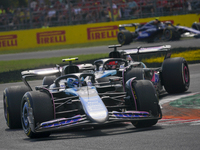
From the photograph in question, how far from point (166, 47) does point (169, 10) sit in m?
17.8

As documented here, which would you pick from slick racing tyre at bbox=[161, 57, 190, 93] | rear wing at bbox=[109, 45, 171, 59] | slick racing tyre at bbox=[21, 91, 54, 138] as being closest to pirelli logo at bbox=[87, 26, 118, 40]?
rear wing at bbox=[109, 45, 171, 59]

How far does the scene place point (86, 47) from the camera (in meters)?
24.4

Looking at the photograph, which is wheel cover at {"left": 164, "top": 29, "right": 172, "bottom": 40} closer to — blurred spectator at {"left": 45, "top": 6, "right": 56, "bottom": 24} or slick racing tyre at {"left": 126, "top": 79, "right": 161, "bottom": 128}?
blurred spectator at {"left": 45, "top": 6, "right": 56, "bottom": 24}

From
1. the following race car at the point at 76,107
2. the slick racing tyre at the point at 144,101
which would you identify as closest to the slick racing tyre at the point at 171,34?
the following race car at the point at 76,107

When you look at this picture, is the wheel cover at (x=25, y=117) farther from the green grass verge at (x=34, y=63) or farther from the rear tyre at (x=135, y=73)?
the green grass verge at (x=34, y=63)

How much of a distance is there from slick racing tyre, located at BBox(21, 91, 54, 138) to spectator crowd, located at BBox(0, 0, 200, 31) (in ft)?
64.5

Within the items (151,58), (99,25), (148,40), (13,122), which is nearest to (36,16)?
(99,25)

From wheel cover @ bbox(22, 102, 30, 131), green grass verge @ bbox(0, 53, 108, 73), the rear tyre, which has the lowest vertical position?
green grass verge @ bbox(0, 53, 108, 73)

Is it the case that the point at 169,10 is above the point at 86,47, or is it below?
above

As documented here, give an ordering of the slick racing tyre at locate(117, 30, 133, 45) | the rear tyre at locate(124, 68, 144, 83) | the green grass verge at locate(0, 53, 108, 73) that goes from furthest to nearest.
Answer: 1. the slick racing tyre at locate(117, 30, 133, 45)
2. the green grass verge at locate(0, 53, 108, 73)
3. the rear tyre at locate(124, 68, 144, 83)

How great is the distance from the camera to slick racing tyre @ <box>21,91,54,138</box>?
608 cm

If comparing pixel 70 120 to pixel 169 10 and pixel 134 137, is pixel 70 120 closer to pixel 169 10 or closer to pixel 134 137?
pixel 134 137

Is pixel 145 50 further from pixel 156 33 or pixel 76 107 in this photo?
pixel 156 33

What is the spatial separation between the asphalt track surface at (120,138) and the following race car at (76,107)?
20cm
